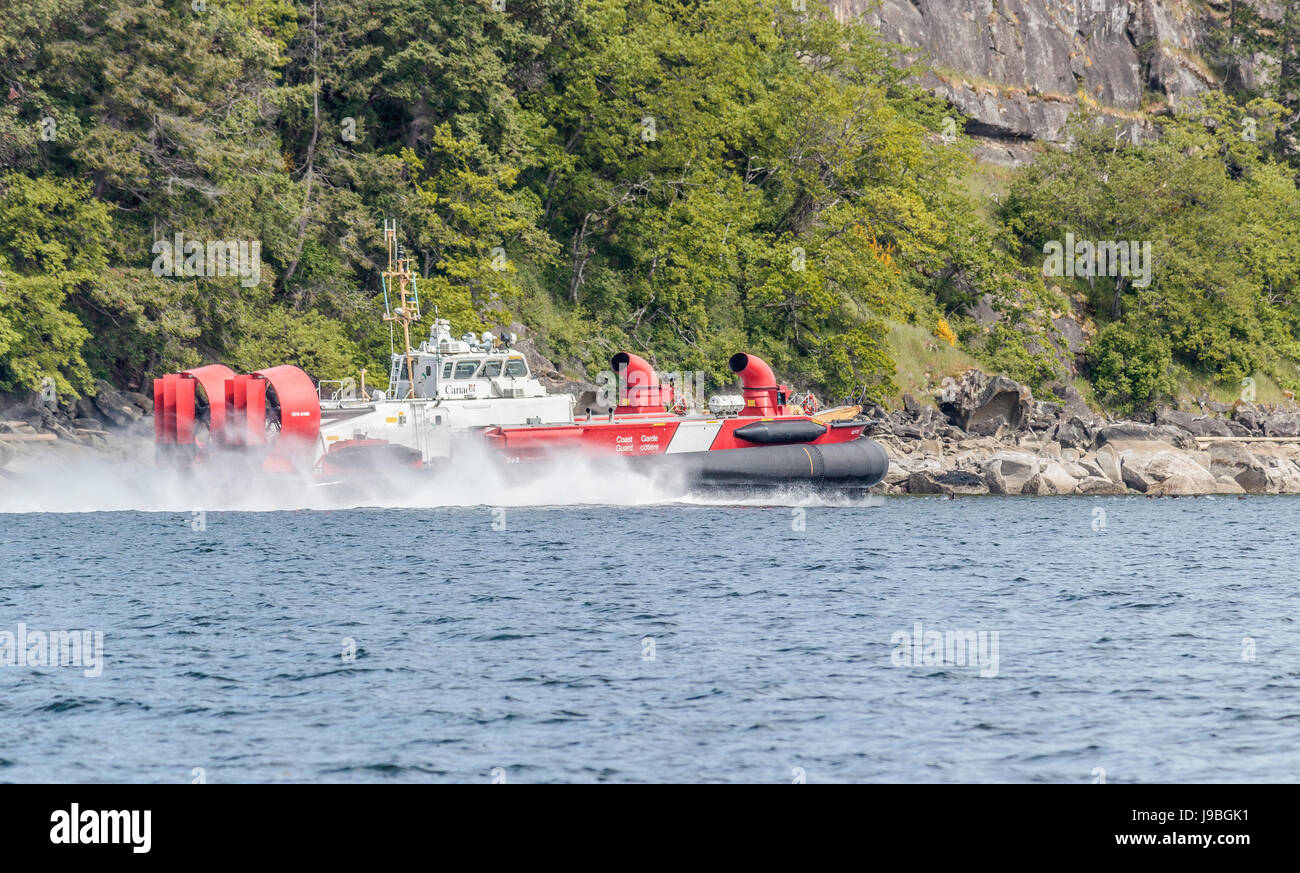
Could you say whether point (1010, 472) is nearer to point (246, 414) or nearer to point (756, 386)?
point (756, 386)

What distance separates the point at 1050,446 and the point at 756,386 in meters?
18.0

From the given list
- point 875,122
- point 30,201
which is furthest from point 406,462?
point 875,122

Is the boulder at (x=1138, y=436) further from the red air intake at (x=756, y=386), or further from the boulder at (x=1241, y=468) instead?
the red air intake at (x=756, y=386)

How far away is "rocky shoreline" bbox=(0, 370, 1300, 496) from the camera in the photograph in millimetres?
50844

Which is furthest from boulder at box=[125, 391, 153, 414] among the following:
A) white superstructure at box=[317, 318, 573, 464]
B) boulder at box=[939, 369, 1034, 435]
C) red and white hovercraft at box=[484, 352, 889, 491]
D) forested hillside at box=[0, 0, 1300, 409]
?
boulder at box=[939, 369, 1034, 435]

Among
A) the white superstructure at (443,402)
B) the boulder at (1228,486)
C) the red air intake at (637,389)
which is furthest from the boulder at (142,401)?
the boulder at (1228,486)

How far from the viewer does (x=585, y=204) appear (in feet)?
190

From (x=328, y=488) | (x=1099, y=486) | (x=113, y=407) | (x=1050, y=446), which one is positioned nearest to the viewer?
(x=328, y=488)

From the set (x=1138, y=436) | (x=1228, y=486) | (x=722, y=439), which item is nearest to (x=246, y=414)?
(x=722, y=439)

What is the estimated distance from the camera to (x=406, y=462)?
36594 mm

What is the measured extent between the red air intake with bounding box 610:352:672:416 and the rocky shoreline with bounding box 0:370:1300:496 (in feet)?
40.7

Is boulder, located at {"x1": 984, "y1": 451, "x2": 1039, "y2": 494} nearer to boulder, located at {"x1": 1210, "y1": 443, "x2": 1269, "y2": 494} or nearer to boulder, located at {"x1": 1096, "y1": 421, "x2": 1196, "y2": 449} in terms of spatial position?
boulder, located at {"x1": 1096, "y1": 421, "x2": 1196, "y2": 449}

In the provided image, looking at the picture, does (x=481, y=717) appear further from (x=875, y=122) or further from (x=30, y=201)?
(x=875, y=122)

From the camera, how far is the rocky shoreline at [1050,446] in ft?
167
